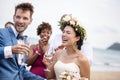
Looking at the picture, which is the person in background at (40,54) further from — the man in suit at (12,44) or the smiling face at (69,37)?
the man in suit at (12,44)

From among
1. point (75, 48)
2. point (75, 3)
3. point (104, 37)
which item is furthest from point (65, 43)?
point (104, 37)

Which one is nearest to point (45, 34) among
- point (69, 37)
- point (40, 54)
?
point (40, 54)

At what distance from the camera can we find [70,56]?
3.04 meters

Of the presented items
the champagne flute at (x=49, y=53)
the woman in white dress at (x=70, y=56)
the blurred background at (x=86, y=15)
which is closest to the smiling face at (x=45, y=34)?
the champagne flute at (x=49, y=53)

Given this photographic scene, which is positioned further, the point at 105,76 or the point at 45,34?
the point at 105,76

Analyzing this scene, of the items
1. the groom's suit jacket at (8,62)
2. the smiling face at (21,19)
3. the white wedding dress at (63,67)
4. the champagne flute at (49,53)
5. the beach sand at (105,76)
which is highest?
the smiling face at (21,19)

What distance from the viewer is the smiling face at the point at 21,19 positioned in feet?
7.32

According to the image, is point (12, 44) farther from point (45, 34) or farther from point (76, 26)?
point (45, 34)

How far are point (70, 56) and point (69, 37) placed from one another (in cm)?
18

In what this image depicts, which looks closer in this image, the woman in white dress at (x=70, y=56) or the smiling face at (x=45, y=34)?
the woman in white dress at (x=70, y=56)

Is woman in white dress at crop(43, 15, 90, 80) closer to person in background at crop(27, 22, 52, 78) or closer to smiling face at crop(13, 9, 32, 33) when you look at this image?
person in background at crop(27, 22, 52, 78)

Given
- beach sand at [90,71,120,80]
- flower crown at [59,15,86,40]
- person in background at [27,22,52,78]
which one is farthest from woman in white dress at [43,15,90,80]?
beach sand at [90,71,120,80]

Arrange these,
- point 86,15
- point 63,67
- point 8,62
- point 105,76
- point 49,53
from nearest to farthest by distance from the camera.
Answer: point 8,62, point 63,67, point 49,53, point 86,15, point 105,76

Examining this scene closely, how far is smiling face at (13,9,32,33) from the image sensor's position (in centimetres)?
223
